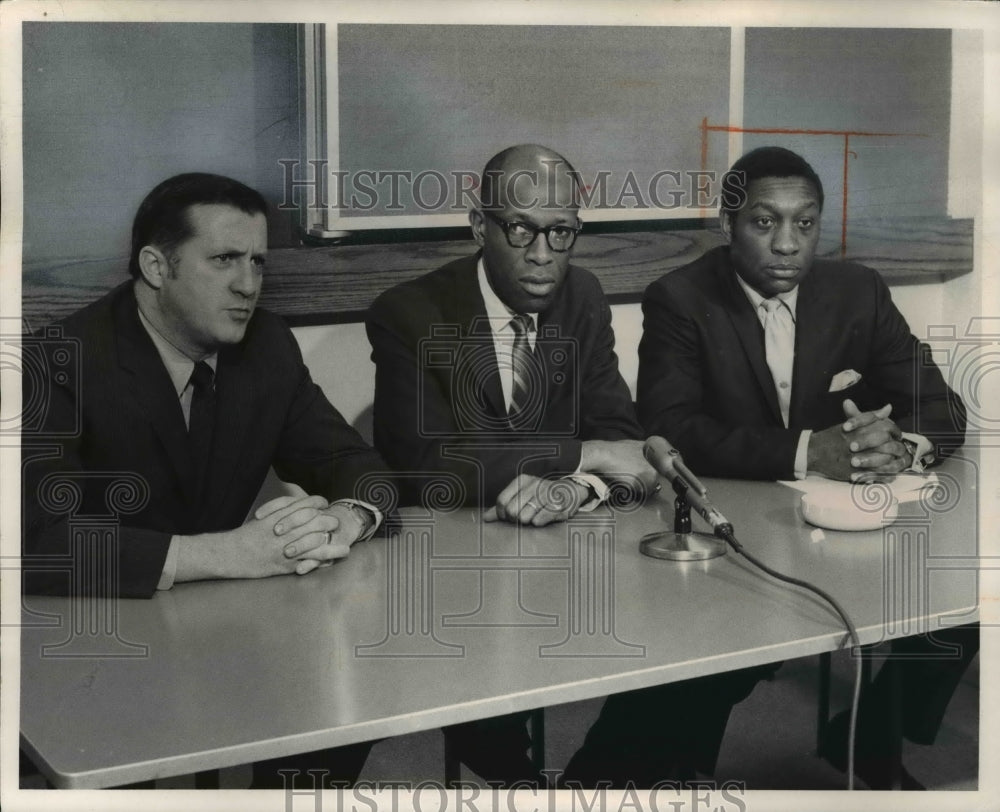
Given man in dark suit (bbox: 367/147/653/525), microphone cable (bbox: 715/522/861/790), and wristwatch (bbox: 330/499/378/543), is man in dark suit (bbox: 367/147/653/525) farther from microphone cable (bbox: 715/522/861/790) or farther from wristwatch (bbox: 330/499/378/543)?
microphone cable (bbox: 715/522/861/790)

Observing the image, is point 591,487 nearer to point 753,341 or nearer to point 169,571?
point 753,341

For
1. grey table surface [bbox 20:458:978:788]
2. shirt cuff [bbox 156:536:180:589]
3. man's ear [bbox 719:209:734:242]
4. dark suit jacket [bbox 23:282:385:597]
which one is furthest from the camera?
man's ear [bbox 719:209:734:242]

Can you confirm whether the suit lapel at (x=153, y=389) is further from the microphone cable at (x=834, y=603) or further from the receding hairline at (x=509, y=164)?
the microphone cable at (x=834, y=603)

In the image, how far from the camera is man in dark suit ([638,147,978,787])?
2.34m

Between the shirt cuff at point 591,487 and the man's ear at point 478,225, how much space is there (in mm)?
460

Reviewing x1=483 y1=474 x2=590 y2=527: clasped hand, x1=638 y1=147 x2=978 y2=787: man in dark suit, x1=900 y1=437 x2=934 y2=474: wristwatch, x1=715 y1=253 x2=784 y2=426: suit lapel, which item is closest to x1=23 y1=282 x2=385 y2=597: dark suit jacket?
x1=483 y1=474 x2=590 y2=527: clasped hand

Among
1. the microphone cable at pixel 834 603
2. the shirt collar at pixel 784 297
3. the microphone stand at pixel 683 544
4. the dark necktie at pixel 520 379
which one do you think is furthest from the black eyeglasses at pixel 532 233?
the microphone cable at pixel 834 603

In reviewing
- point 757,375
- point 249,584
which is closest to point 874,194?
point 757,375

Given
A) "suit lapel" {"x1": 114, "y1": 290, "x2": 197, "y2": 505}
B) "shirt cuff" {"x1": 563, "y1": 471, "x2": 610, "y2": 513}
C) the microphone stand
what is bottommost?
the microphone stand

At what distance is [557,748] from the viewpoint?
212 cm

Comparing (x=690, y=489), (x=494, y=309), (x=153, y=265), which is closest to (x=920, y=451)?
(x=690, y=489)

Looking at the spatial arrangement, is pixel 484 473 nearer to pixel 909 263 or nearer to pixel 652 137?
pixel 652 137

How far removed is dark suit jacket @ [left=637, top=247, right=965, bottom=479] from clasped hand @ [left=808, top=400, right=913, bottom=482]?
24 mm

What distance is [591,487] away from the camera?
2.27 m
